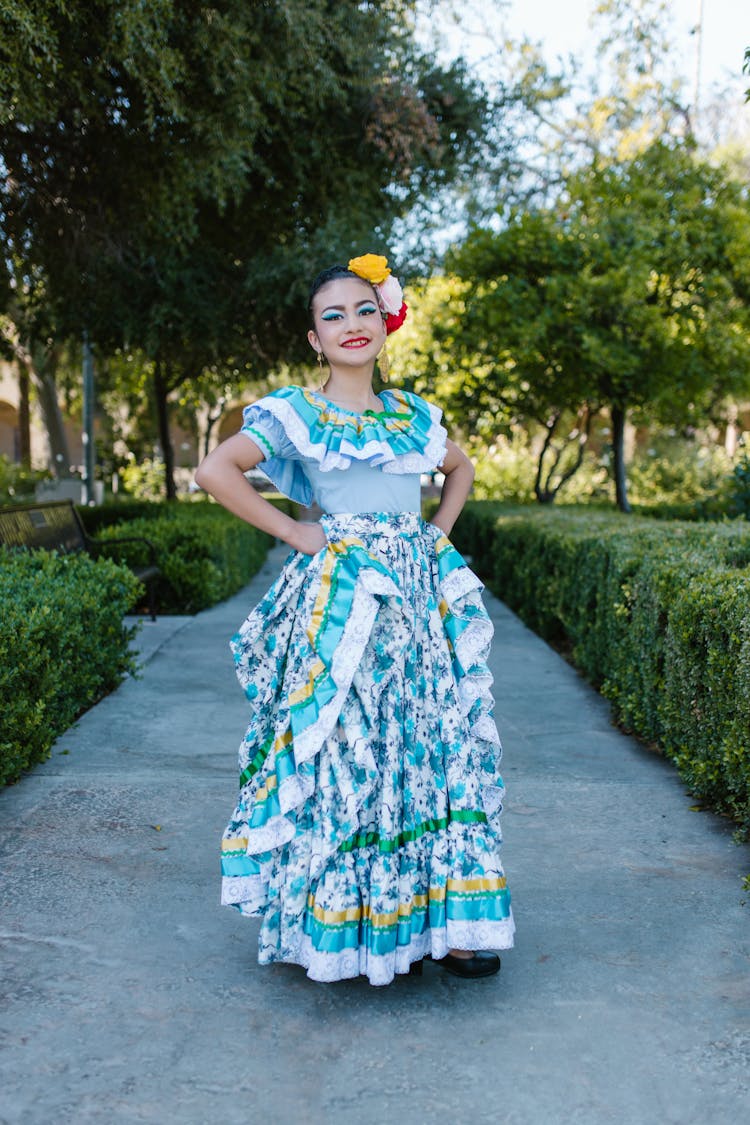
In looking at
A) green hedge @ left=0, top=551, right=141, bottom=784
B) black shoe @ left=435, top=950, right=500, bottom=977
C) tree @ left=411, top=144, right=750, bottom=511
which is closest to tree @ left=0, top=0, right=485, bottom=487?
tree @ left=411, top=144, right=750, bottom=511

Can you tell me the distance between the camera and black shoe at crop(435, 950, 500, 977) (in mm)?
2848

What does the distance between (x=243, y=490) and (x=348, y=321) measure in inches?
22.1

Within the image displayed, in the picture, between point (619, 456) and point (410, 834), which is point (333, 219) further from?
point (410, 834)

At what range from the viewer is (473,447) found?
17.9 metres

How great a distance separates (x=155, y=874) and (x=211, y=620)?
5.85 m

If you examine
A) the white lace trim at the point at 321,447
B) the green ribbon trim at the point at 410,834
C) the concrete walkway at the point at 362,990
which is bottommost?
the concrete walkway at the point at 362,990

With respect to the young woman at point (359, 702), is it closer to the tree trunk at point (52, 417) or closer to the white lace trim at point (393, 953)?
the white lace trim at point (393, 953)

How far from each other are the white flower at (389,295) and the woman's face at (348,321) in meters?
0.04

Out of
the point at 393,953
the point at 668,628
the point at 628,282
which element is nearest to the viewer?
the point at 393,953

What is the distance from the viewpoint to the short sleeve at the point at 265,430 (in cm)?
282

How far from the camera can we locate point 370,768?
2.74m

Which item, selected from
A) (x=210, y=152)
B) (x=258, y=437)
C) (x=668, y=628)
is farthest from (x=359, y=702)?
(x=210, y=152)

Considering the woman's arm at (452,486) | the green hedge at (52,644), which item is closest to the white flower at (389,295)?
the woman's arm at (452,486)

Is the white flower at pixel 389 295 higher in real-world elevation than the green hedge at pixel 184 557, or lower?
higher
